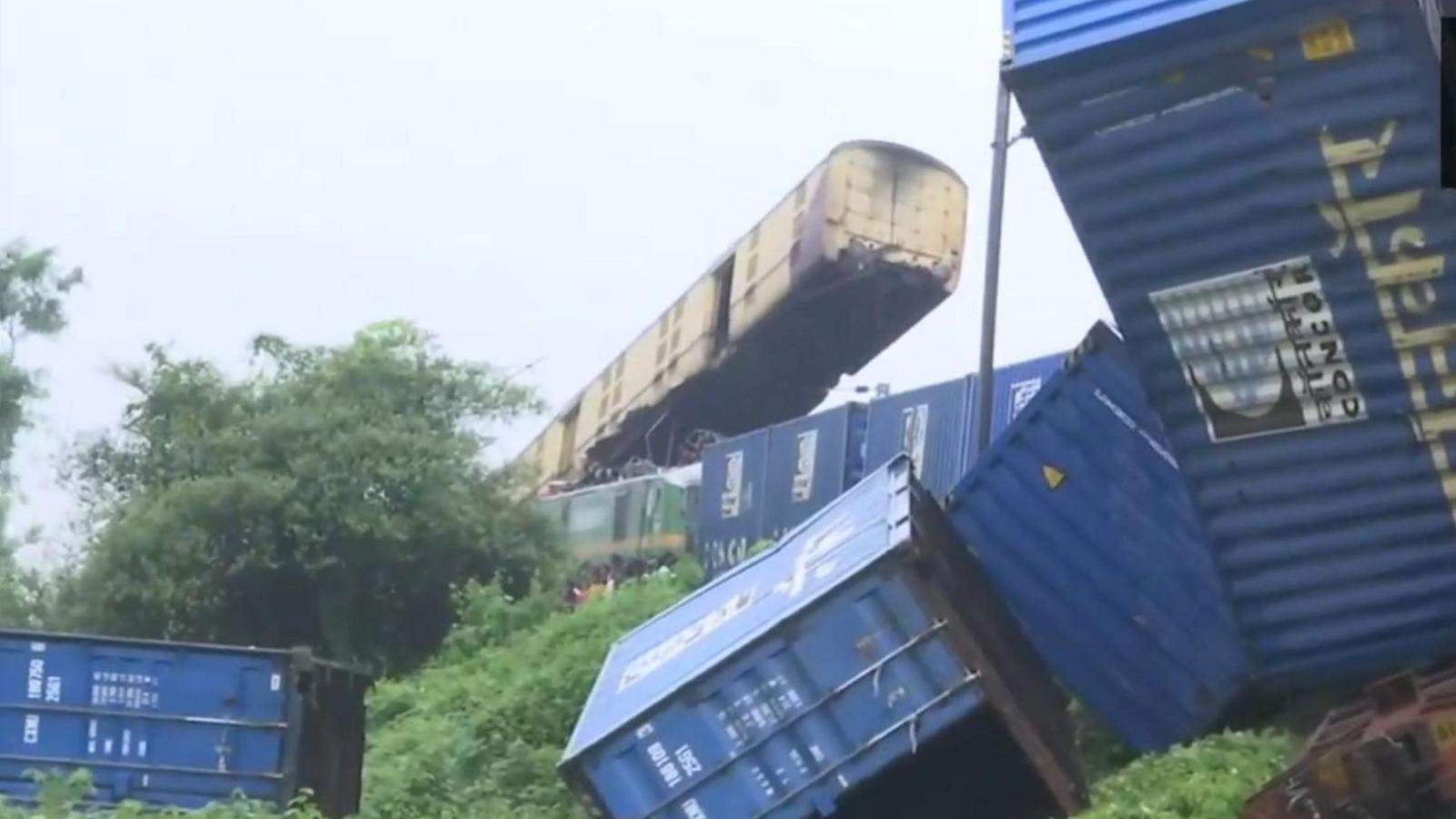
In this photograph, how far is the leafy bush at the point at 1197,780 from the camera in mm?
8133

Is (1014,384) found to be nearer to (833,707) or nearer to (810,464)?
(810,464)

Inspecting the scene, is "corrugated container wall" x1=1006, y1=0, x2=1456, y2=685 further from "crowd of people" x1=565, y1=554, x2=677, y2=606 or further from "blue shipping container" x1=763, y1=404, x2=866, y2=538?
"crowd of people" x1=565, y1=554, x2=677, y2=606

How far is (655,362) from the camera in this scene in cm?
2448

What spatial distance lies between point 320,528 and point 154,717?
9321 millimetres

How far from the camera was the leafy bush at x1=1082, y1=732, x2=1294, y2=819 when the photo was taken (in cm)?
813

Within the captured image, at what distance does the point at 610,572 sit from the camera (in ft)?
74.4

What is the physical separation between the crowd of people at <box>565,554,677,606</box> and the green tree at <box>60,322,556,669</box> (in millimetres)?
482

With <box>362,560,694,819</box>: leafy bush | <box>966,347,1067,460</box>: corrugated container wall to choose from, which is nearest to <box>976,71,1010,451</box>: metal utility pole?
<box>966,347,1067,460</box>: corrugated container wall

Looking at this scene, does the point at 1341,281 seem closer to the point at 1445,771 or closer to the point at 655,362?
the point at 1445,771

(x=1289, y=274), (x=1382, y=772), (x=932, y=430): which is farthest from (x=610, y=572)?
(x=1382, y=772)

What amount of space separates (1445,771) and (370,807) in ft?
25.0

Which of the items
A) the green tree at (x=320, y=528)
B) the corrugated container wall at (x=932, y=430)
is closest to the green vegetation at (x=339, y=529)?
the green tree at (x=320, y=528)

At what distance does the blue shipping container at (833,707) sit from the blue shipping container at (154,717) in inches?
148

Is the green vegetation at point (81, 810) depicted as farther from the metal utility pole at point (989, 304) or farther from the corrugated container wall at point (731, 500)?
the corrugated container wall at point (731, 500)
